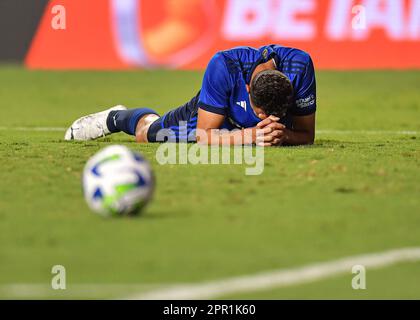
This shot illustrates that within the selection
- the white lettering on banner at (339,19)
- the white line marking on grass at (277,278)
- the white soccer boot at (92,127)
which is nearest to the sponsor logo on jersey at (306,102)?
the white soccer boot at (92,127)

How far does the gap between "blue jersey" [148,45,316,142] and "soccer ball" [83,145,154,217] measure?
336cm

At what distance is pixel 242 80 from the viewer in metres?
10.5

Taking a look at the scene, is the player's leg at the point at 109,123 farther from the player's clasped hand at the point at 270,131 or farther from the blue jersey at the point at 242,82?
the player's clasped hand at the point at 270,131

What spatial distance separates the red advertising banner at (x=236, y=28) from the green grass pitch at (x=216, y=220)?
31.4 feet

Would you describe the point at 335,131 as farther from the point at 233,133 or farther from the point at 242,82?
the point at 242,82

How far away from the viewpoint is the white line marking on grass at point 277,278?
211 inches

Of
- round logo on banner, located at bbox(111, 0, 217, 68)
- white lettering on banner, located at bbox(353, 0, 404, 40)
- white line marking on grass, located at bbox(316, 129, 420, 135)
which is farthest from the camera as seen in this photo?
round logo on banner, located at bbox(111, 0, 217, 68)

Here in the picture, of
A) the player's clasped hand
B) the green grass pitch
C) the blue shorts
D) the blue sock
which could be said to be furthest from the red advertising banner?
the player's clasped hand

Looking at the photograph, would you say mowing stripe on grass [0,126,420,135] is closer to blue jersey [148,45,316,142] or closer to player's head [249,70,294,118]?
blue jersey [148,45,316,142]

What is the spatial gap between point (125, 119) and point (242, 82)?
207 cm

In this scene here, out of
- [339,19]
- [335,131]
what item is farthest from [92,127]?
[339,19]

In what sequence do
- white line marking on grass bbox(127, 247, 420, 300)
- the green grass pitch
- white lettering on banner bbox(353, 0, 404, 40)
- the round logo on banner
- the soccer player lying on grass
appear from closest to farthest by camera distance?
white line marking on grass bbox(127, 247, 420, 300), the green grass pitch, the soccer player lying on grass, white lettering on banner bbox(353, 0, 404, 40), the round logo on banner

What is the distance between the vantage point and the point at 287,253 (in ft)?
20.6

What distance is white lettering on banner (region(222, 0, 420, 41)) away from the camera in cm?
2245
